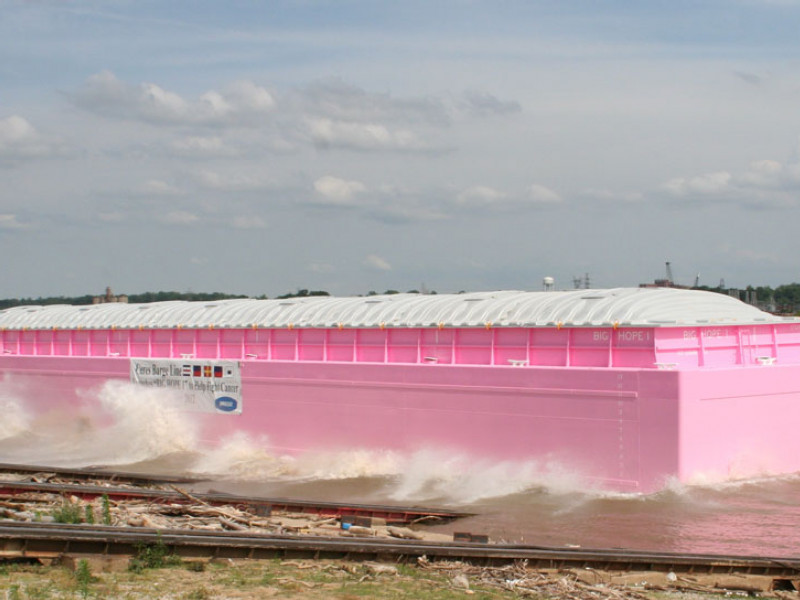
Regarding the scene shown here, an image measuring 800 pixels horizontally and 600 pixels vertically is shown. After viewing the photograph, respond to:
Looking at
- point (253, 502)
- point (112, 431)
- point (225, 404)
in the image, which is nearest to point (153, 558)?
point (253, 502)

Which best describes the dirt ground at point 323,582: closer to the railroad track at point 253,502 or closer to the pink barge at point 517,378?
the railroad track at point 253,502

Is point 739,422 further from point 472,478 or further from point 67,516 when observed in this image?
point 67,516

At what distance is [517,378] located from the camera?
2167 centimetres

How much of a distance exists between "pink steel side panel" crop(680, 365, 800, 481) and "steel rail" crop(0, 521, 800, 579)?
5585 millimetres

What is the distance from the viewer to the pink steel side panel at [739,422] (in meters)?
19.3

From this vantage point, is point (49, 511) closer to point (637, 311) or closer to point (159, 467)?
point (159, 467)

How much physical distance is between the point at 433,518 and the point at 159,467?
10976mm

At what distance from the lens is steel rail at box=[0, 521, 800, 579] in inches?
512

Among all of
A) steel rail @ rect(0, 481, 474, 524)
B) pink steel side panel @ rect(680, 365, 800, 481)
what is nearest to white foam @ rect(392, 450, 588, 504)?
steel rail @ rect(0, 481, 474, 524)

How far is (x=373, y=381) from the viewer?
24.5m

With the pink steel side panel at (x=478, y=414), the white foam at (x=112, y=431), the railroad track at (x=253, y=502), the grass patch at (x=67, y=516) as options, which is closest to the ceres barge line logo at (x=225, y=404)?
the pink steel side panel at (x=478, y=414)

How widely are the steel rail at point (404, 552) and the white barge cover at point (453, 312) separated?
24.1ft

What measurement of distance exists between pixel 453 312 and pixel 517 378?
3.47 meters

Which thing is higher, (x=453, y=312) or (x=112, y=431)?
(x=453, y=312)
